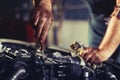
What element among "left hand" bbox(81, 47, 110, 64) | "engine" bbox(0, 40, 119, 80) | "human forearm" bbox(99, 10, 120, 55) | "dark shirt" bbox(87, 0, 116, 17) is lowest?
"engine" bbox(0, 40, 119, 80)

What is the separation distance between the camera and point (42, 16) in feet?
4.83

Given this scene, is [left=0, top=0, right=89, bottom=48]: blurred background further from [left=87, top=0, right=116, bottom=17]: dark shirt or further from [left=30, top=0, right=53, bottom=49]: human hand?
[left=30, top=0, right=53, bottom=49]: human hand

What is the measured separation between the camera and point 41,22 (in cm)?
145

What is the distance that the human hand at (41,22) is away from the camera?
1.43 metres

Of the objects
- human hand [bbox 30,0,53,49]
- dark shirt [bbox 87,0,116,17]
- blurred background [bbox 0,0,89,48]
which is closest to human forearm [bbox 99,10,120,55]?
human hand [bbox 30,0,53,49]

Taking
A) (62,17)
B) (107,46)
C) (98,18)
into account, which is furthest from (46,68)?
(62,17)

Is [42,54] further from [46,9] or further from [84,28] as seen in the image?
[84,28]

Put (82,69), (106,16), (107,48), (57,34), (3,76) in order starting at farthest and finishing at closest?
(57,34) < (106,16) < (107,48) < (82,69) < (3,76)

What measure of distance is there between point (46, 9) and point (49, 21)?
0.09m

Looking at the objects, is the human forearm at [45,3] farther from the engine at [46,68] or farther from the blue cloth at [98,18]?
the blue cloth at [98,18]

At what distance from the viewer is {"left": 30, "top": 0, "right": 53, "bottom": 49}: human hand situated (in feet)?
4.69

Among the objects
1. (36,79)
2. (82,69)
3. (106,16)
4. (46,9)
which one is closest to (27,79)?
(36,79)

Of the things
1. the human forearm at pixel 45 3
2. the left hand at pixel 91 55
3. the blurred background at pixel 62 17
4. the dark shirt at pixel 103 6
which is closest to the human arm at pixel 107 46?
the left hand at pixel 91 55

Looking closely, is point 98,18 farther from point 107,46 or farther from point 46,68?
point 46,68
